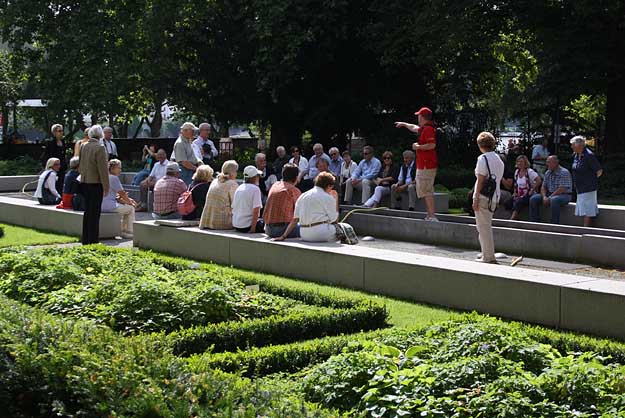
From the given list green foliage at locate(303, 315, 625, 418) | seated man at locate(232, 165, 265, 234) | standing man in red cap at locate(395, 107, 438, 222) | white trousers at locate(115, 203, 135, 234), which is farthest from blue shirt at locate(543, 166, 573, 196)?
green foliage at locate(303, 315, 625, 418)

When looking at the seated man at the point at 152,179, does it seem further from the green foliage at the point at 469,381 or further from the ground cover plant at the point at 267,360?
the green foliage at the point at 469,381

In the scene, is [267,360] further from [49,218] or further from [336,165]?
[336,165]

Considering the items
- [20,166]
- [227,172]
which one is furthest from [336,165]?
[20,166]

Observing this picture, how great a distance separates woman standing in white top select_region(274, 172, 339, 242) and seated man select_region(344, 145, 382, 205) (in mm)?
8211

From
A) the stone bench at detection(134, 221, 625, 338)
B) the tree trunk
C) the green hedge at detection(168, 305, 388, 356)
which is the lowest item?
the green hedge at detection(168, 305, 388, 356)

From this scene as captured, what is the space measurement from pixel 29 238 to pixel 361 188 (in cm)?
752

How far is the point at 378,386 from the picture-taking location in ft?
20.0

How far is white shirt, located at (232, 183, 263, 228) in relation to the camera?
45.4 ft

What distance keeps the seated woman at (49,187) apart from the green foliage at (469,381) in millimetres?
13537

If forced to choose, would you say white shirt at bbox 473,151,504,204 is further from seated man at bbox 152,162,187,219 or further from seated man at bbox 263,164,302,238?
seated man at bbox 152,162,187,219

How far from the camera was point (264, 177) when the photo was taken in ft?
68.3

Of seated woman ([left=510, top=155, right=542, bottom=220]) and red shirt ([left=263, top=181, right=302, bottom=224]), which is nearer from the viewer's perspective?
red shirt ([left=263, top=181, right=302, bottom=224])

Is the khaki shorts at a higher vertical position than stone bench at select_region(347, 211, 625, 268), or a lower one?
higher

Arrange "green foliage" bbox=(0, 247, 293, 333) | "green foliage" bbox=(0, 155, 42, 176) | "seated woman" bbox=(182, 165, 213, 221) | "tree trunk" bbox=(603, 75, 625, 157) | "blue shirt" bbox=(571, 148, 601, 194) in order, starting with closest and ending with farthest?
"green foliage" bbox=(0, 247, 293, 333)
"seated woman" bbox=(182, 165, 213, 221)
"blue shirt" bbox=(571, 148, 601, 194)
"tree trunk" bbox=(603, 75, 625, 157)
"green foliage" bbox=(0, 155, 42, 176)
